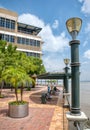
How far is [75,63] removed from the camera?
3689 mm

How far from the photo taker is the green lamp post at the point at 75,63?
3.58 meters

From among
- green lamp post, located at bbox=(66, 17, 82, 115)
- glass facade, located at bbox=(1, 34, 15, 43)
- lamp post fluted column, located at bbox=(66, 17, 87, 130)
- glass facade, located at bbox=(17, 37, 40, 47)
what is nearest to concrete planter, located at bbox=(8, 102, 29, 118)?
lamp post fluted column, located at bbox=(66, 17, 87, 130)

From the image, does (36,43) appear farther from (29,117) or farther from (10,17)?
(29,117)

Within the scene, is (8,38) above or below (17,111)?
above

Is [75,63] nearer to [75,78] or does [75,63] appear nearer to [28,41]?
[75,78]

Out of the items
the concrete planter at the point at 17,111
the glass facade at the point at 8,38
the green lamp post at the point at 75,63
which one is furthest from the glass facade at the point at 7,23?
the green lamp post at the point at 75,63

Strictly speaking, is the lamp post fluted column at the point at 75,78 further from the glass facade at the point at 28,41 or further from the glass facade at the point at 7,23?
the glass facade at the point at 28,41

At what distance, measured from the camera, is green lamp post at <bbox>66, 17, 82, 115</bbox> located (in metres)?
3.58

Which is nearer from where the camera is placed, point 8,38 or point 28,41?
point 8,38

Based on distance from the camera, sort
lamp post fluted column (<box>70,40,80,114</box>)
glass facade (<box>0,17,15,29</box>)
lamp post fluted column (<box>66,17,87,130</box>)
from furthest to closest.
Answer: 1. glass facade (<box>0,17,15,29</box>)
2. lamp post fluted column (<box>70,40,80,114</box>)
3. lamp post fluted column (<box>66,17,87,130</box>)

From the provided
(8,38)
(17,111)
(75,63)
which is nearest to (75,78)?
(75,63)

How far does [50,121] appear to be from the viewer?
9.88 metres

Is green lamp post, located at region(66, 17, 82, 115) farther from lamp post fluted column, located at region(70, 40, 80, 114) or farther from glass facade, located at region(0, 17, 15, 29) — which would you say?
glass facade, located at region(0, 17, 15, 29)

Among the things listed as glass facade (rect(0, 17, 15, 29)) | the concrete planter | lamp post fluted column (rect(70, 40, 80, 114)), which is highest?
glass facade (rect(0, 17, 15, 29))
